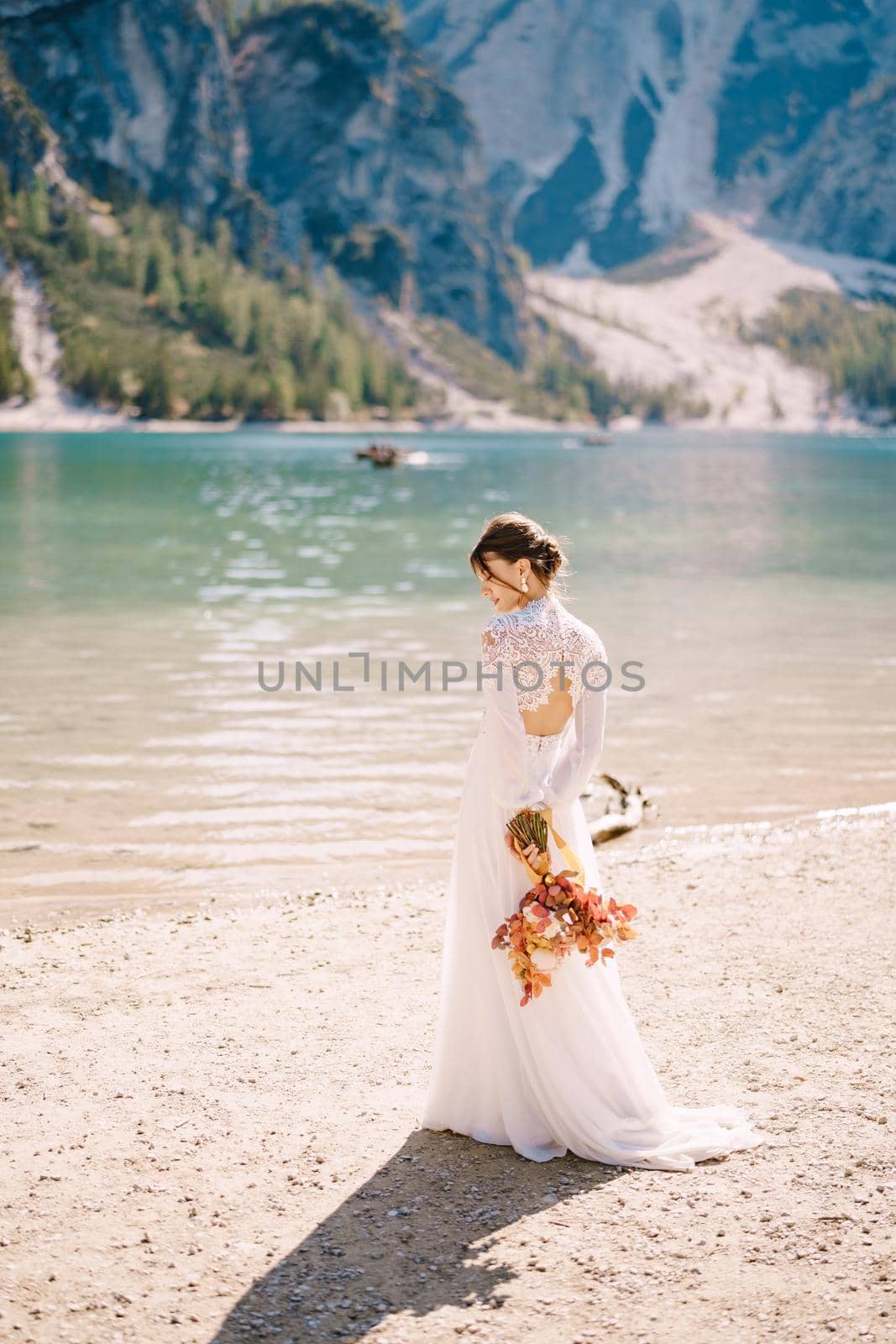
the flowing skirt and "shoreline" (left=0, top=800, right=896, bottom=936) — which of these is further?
"shoreline" (left=0, top=800, right=896, bottom=936)

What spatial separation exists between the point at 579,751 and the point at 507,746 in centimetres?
38

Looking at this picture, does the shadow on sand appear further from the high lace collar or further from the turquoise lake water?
the turquoise lake water

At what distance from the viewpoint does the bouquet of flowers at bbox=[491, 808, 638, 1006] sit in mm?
6488

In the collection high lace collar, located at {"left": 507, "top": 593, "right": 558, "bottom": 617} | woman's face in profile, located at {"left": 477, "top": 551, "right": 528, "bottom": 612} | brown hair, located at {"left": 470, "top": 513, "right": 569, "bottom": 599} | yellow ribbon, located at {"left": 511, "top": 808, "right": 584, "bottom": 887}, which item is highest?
brown hair, located at {"left": 470, "top": 513, "right": 569, "bottom": 599}

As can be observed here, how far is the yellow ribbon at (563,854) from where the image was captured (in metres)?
6.64

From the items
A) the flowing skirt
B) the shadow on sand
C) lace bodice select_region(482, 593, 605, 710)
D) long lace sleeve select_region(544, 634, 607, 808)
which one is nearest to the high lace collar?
lace bodice select_region(482, 593, 605, 710)

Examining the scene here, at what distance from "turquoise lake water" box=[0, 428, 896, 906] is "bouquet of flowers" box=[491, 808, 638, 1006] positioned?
20.0 feet

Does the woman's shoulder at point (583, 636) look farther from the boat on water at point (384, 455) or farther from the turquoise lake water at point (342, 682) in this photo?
the boat on water at point (384, 455)

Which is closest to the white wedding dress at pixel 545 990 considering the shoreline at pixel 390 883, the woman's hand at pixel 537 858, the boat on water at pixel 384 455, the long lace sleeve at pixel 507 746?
the long lace sleeve at pixel 507 746

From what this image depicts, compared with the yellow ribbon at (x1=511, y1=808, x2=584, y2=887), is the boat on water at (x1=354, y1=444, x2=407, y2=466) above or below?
below

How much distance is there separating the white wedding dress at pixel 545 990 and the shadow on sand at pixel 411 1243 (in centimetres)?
22

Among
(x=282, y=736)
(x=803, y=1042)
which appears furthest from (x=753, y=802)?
(x=803, y=1042)

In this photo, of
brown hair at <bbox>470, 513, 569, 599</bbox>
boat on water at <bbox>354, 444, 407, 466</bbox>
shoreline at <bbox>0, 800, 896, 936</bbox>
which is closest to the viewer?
brown hair at <bbox>470, 513, 569, 599</bbox>

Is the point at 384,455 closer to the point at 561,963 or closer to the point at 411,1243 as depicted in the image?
the point at 561,963
